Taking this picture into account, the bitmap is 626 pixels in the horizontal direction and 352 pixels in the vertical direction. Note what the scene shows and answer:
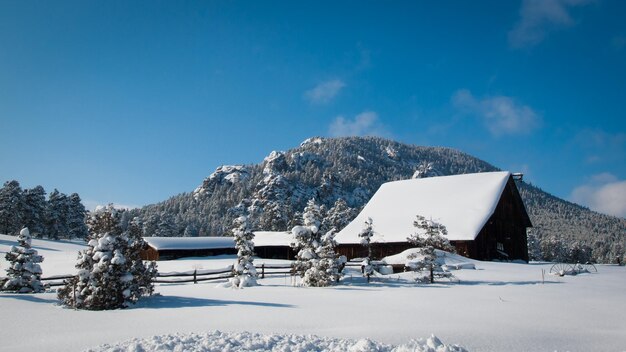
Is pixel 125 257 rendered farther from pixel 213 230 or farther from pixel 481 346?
pixel 213 230

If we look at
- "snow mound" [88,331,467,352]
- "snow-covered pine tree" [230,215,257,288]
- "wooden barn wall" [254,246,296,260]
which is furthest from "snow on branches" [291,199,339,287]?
"wooden barn wall" [254,246,296,260]

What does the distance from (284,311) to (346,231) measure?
3203 cm

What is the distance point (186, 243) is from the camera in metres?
56.6

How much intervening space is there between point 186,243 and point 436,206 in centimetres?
3329

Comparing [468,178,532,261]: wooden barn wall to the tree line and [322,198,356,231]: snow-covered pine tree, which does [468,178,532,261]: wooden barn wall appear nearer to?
[322,198,356,231]: snow-covered pine tree

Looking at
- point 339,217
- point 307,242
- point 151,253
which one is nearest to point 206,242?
point 151,253

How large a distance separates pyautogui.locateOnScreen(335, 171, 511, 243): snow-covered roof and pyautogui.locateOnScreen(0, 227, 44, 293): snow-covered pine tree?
2621cm

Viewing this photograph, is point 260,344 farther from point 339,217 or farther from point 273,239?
point 339,217

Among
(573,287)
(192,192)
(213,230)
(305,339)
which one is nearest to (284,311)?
(305,339)

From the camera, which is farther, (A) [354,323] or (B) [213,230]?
(B) [213,230]

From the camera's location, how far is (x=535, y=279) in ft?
85.0

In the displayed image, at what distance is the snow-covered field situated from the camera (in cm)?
941

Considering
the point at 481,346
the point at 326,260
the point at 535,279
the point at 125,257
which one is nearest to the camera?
the point at 481,346

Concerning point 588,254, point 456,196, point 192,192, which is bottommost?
point 588,254
